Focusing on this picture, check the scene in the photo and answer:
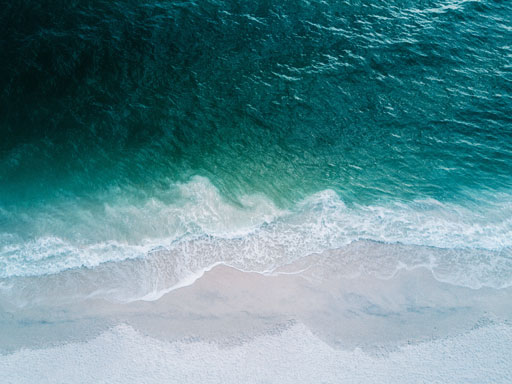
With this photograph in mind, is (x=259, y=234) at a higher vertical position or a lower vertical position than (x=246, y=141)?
lower

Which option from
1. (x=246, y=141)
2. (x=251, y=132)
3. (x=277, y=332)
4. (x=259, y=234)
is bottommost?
(x=277, y=332)

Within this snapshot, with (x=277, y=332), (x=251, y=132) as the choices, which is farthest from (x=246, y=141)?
(x=277, y=332)

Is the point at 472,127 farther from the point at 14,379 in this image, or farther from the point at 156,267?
the point at 14,379

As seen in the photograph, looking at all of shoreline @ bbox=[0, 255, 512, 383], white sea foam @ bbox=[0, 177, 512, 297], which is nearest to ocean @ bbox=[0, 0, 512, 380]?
white sea foam @ bbox=[0, 177, 512, 297]

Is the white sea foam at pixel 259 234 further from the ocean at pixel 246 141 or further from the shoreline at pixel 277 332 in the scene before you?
the shoreline at pixel 277 332

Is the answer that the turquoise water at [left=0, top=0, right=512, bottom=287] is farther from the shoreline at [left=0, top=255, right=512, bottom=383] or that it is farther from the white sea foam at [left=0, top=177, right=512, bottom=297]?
the shoreline at [left=0, top=255, right=512, bottom=383]

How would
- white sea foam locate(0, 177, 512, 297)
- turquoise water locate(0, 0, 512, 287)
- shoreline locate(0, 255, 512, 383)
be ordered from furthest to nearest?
turquoise water locate(0, 0, 512, 287), white sea foam locate(0, 177, 512, 297), shoreline locate(0, 255, 512, 383)

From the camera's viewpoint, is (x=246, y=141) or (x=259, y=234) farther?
(x=246, y=141)

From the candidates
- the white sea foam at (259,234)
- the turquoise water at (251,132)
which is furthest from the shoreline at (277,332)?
the turquoise water at (251,132)

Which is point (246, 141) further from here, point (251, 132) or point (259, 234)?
point (259, 234)
